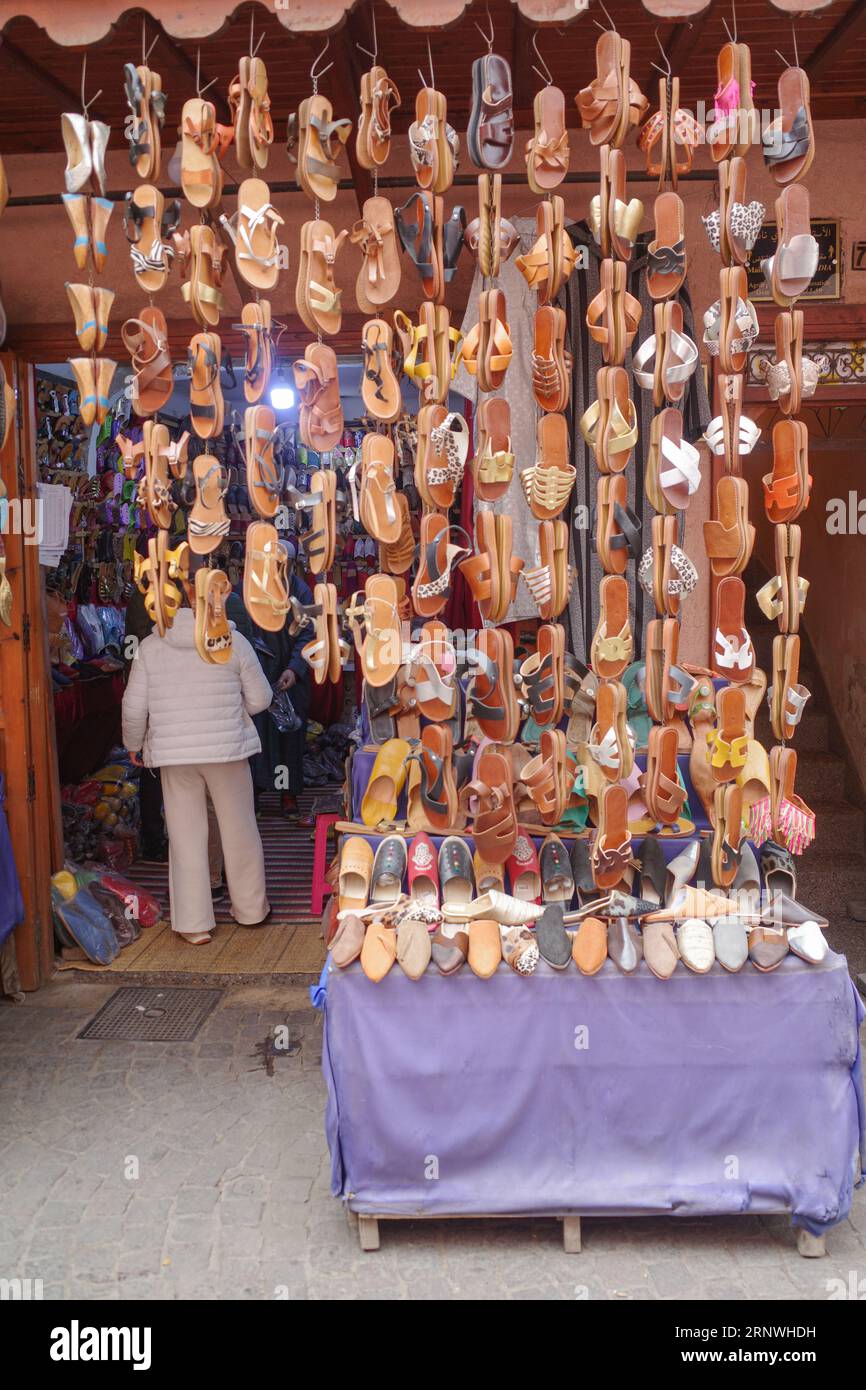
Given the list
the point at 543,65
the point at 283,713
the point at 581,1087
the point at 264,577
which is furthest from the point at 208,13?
the point at 283,713

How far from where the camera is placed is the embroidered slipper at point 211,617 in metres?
3.10

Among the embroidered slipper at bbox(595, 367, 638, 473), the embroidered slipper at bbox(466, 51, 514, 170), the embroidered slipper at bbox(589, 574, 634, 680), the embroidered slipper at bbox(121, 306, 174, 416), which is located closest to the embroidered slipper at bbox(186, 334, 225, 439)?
the embroidered slipper at bbox(121, 306, 174, 416)

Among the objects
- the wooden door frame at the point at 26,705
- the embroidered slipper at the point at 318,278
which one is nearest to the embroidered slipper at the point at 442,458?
the embroidered slipper at the point at 318,278

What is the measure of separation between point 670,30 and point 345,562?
4.50 meters

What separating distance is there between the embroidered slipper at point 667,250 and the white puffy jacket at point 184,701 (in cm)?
256

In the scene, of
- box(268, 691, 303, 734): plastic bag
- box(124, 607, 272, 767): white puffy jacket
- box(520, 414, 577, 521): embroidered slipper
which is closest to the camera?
box(520, 414, 577, 521): embroidered slipper

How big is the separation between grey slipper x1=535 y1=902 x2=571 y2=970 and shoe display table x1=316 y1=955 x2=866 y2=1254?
0.16 feet

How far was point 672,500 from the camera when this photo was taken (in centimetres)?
282

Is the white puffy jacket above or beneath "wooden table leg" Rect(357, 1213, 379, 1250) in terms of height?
above

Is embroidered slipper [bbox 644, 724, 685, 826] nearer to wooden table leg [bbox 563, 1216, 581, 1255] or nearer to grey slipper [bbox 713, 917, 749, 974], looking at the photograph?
grey slipper [bbox 713, 917, 749, 974]

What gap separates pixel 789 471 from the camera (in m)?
2.86

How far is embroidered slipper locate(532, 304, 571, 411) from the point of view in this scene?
2.81 meters

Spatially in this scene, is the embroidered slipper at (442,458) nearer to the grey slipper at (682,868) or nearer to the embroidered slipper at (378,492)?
the embroidered slipper at (378,492)

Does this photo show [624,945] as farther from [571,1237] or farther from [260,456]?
[260,456]
